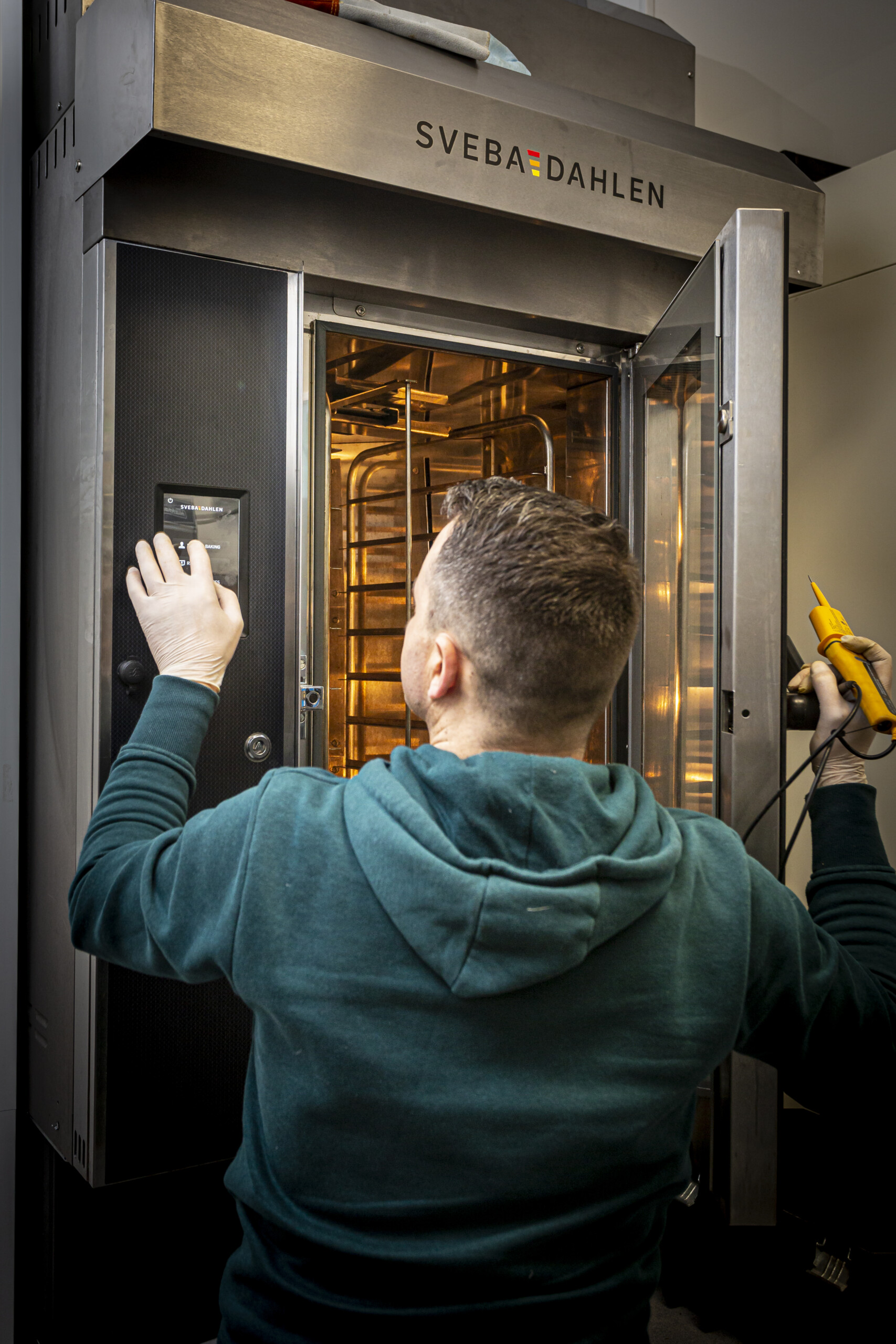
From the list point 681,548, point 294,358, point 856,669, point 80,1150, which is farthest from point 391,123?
point 80,1150

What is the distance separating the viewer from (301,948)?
910mm

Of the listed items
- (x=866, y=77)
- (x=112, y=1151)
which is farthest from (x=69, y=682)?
(x=866, y=77)

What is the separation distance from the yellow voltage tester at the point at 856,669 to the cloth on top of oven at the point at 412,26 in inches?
48.2

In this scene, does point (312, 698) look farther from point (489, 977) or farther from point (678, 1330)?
point (678, 1330)

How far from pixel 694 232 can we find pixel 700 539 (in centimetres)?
78

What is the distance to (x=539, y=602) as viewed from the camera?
96 cm

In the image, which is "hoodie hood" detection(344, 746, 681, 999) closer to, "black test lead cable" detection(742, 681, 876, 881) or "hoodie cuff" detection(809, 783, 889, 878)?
"hoodie cuff" detection(809, 783, 889, 878)

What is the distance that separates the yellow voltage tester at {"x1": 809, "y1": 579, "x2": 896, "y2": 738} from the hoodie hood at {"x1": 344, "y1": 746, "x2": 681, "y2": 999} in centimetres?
62

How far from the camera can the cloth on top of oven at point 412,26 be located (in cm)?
183

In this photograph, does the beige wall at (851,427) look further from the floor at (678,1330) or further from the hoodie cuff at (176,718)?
the hoodie cuff at (176,718)

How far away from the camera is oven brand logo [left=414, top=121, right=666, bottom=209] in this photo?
1861 millimetres

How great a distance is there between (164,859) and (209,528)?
3.55 ft

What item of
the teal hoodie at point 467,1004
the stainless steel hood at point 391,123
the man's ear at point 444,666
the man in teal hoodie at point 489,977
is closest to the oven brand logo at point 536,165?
the stainless steel hood at point 391,123

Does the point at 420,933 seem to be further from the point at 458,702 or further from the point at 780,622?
the point at 780,622
